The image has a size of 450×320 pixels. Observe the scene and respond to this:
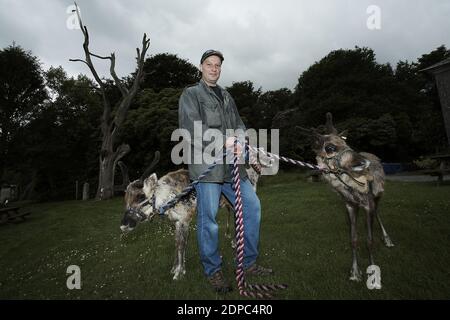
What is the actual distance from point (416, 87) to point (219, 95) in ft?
194

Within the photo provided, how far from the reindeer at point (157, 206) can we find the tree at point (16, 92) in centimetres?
2882

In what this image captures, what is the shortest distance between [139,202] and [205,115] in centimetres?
206

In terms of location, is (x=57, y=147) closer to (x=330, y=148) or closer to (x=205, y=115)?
(x=205, y=115)

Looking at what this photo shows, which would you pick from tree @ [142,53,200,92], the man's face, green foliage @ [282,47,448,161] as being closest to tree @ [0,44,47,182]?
tree @ [142,53,200,92]

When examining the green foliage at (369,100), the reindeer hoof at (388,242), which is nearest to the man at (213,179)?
the reindeer hoof at (388,242)

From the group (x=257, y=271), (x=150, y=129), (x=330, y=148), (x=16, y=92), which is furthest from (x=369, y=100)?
(x=257, y=271)

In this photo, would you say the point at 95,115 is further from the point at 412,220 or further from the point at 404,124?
the point at 404,124

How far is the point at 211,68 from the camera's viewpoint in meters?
5.11

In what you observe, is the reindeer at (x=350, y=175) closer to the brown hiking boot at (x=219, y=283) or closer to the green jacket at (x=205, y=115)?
the green jacket at (x=205, y=115)

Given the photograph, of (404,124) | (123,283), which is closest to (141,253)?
(123,283)

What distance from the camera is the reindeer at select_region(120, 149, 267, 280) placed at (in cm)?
555

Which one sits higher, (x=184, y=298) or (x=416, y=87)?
(x=416, y=87)

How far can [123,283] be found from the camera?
553 cm
